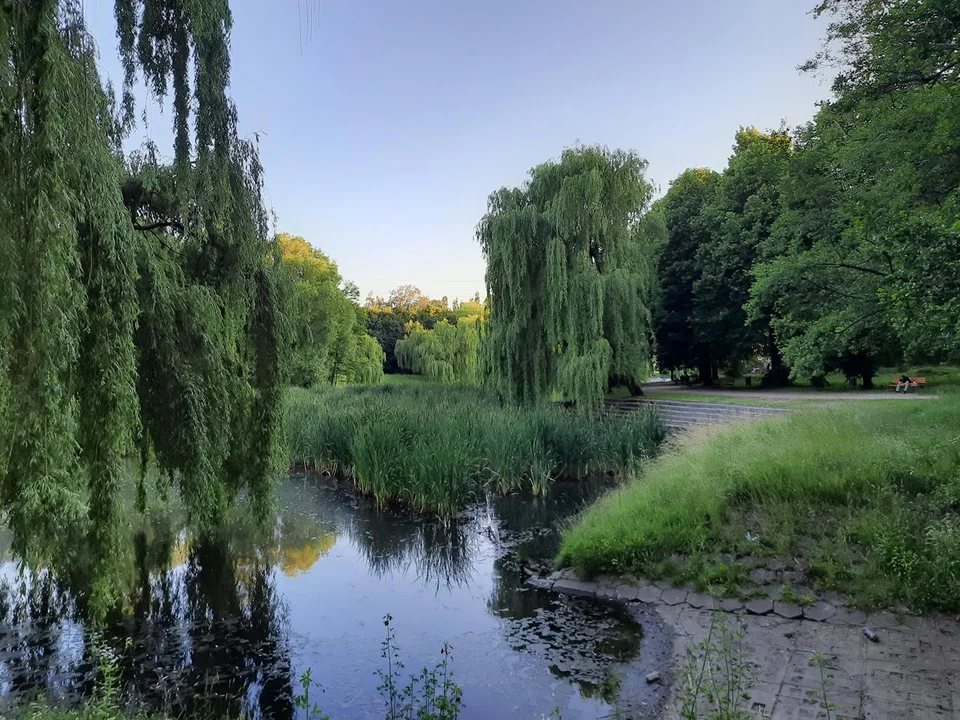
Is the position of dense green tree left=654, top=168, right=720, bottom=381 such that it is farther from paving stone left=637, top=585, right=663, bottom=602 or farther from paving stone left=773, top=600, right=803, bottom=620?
paving stone left=773, top=600, right=803, bottom=620

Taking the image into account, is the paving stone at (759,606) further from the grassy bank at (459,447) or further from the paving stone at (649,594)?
the grassy bank at (459,447)

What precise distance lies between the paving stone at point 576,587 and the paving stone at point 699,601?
40.9 inches

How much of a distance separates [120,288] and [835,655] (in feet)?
19.9

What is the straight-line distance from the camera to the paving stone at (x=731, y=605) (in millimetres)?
5844

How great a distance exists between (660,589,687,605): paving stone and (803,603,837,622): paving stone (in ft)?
3.69

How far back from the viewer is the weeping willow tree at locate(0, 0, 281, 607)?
3.39 meters

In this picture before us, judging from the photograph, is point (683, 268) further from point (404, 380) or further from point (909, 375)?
point (404, 380)

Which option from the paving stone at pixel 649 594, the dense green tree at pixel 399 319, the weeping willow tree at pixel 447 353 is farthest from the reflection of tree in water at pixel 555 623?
the dense green tree at pixel 399 319

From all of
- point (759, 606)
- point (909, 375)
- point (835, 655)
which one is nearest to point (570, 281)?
point (759, 606)

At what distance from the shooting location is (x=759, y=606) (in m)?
5.76

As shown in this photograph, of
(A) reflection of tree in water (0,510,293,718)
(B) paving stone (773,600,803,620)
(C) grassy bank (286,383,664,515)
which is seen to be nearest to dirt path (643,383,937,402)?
(C) grassy bank (286,383,664,515)

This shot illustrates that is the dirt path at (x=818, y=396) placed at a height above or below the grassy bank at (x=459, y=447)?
above

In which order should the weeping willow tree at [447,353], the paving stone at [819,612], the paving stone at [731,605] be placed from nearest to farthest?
the paving stone at [819,612] < the paving stone at [731,605] < the weeping willow tree at [447,353]

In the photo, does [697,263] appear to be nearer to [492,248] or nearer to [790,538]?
[492,248]
